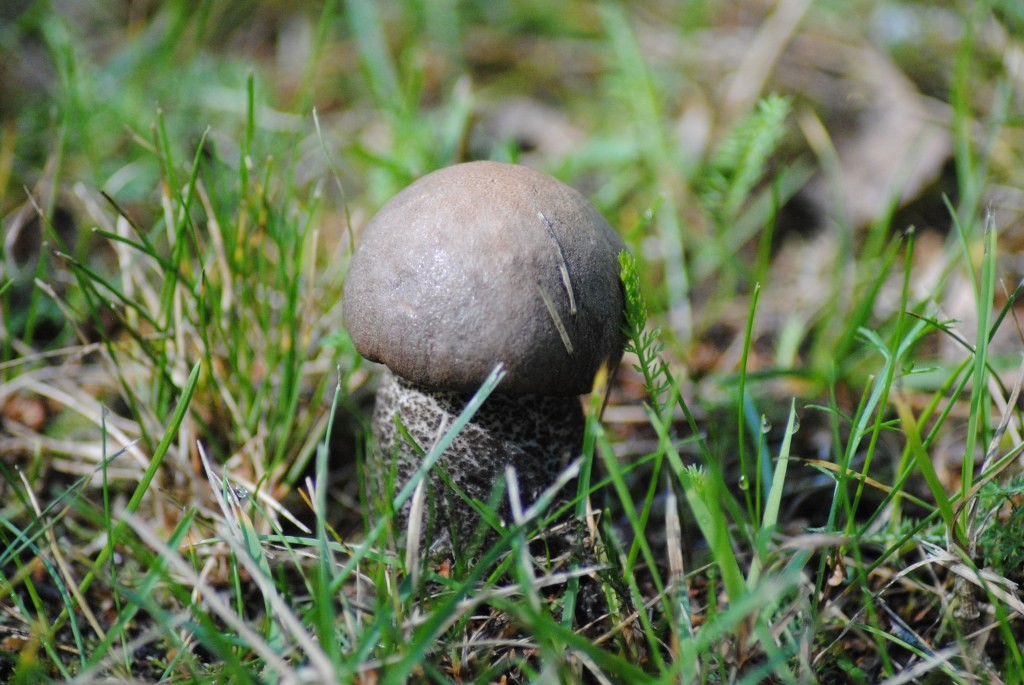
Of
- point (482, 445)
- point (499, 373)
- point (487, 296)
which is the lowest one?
point (482, 445)

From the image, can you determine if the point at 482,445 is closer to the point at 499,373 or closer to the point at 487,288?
the point at 499,373

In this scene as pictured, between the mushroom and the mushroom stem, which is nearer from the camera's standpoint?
the mushroom

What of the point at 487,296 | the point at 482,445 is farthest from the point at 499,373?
the point at 482,445

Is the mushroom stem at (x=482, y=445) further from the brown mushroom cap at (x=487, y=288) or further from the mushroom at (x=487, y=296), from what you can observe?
the brown mushroom cap at (x=487, y=288)

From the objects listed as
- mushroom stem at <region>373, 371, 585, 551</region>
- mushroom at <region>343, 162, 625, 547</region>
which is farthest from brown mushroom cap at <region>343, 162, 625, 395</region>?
mushroom stem at <region>373, 371, 585, 551</region>

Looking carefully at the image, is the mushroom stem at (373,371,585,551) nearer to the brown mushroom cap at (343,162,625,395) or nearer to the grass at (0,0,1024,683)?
the grass at (0,0,1024,683)

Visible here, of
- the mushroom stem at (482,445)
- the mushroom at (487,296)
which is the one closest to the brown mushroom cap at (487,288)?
the mushroom at (487,296)

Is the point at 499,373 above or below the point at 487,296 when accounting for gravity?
below
